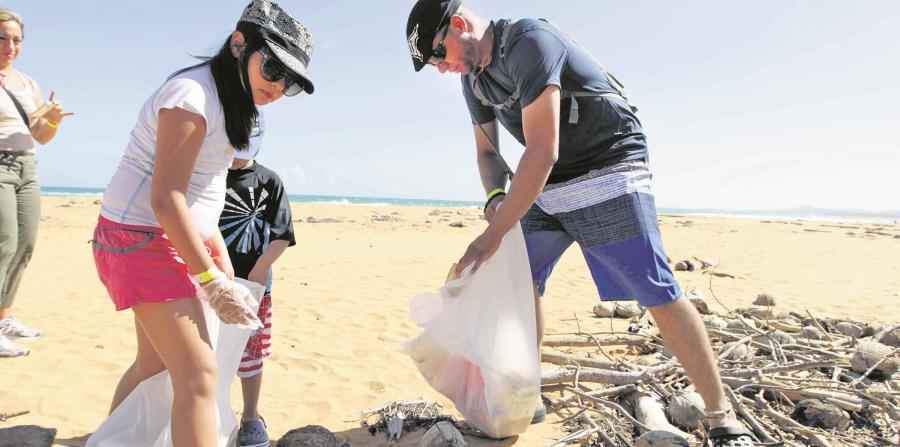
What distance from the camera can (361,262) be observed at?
884 cm

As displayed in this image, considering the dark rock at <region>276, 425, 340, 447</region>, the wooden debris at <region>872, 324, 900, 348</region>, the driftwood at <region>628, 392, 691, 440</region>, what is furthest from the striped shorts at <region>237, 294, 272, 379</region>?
the wooden debris at <region>872, 324, 900, 348</region>

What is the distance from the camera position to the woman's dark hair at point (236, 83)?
1.58 metres

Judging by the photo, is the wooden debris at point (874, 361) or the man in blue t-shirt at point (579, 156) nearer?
the man in blue t-shirt at point (579, 156)

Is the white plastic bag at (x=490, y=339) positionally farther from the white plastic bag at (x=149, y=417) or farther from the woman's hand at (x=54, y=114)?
the woman's hand at (x=54, y=114)

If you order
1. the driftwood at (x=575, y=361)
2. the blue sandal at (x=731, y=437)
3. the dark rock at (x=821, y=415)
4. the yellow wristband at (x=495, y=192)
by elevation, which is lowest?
the driftwood at (x=575, y=361)

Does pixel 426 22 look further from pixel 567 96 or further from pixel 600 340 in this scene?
pixel 600 340

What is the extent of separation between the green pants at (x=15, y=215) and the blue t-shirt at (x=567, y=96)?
2916 mm

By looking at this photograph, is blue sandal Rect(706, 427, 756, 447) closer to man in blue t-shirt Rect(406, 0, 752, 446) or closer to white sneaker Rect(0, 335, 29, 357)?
man in blue t-shirt Rect(406, 0, 752, 446)

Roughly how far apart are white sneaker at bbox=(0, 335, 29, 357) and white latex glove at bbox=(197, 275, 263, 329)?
2.85 meters

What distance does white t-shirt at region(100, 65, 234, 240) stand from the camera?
147 centimetres

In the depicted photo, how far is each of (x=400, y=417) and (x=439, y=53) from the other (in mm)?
1617

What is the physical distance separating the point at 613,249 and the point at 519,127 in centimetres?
65

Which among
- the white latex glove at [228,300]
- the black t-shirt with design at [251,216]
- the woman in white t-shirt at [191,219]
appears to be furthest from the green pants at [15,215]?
the white latex glove at [228,300]

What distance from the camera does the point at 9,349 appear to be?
3506 mm
